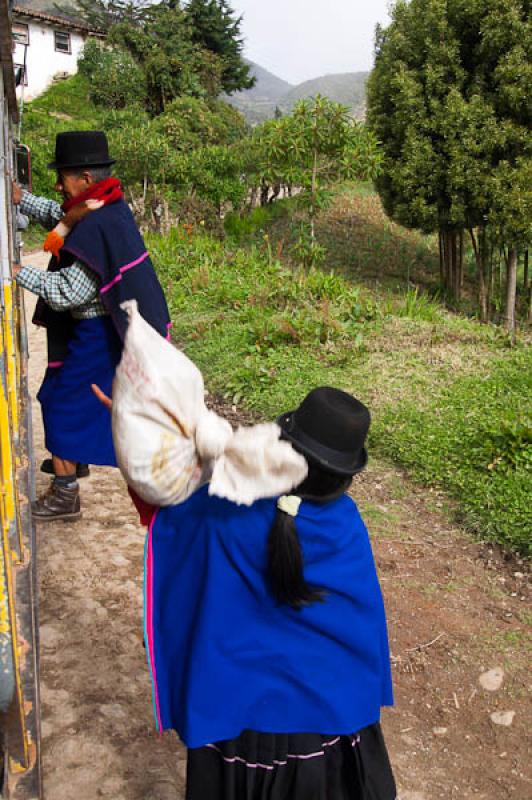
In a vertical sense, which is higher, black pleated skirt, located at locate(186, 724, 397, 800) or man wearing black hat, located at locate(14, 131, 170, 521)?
man wearing black hat, located at locate(14, 131, 170, 521)

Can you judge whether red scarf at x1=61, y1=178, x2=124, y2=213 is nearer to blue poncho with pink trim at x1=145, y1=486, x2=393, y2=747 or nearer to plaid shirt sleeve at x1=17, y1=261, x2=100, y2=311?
plaid shirt sleeve at x1=17, y1=261, x2=100, y2=311

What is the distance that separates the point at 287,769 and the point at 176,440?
2.78 ft

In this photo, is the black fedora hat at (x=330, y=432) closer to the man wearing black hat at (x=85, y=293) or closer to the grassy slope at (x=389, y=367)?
the man wearing black hat at (x=85, y=293)

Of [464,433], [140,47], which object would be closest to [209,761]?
[464,433]

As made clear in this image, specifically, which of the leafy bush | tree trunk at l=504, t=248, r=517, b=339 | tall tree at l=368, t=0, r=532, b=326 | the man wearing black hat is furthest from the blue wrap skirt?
the leafy bush

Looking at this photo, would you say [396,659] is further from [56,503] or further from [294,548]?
[294,548]

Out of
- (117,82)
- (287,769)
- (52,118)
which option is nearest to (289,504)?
(287,769)

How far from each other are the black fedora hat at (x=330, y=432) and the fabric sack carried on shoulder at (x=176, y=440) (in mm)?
86

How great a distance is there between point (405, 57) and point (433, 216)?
231 cm

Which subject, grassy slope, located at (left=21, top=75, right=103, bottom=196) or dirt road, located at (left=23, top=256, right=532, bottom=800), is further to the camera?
grassy slope, located at (left=21, top=75, right=103, bottom=196)

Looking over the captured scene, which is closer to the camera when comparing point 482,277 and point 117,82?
point 482,277

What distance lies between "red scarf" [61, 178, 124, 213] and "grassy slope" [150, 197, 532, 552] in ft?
8.10

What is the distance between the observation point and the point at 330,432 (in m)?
1.56

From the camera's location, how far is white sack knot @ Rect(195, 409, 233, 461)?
1.50 metres
